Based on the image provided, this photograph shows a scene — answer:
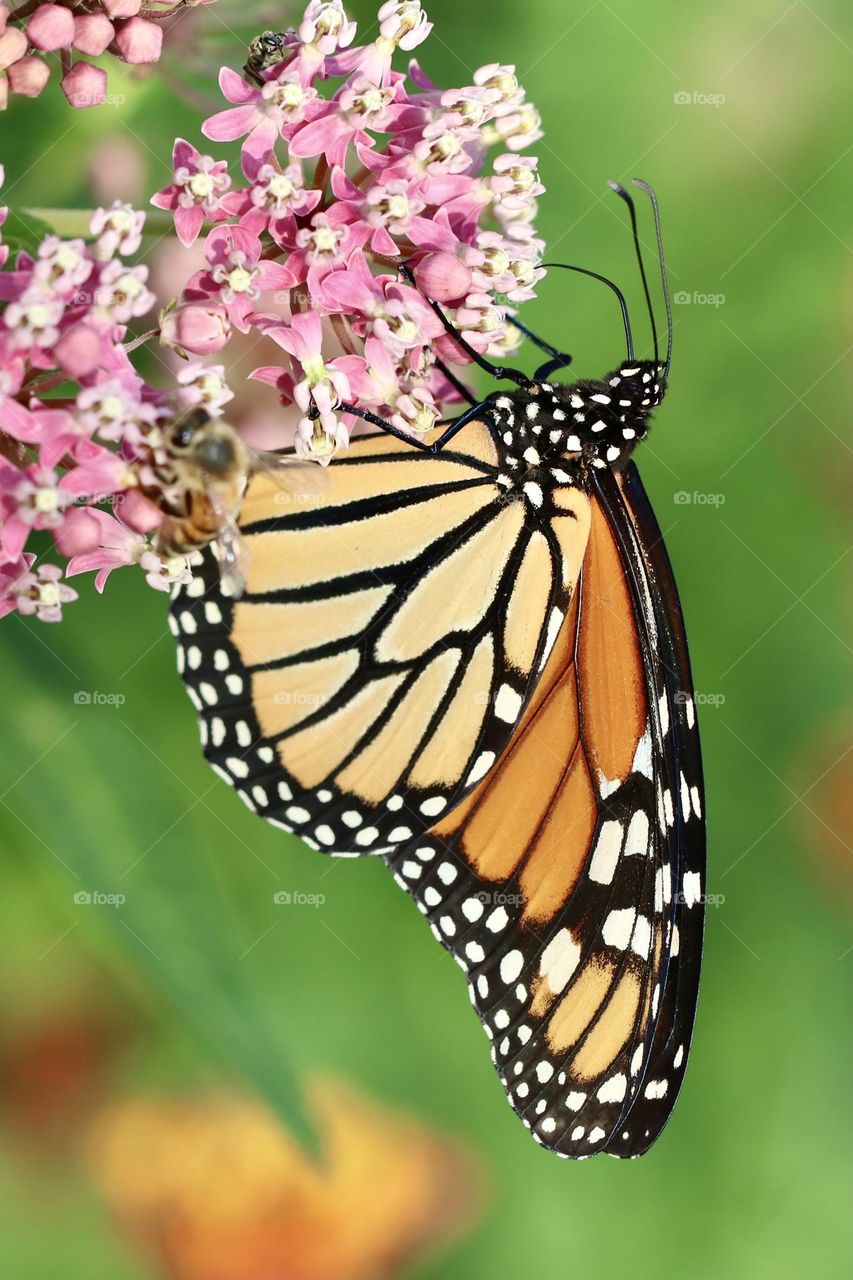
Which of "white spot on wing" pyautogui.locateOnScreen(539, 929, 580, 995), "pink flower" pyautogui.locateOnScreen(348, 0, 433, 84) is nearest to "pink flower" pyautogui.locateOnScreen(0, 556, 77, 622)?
"pink flower" pyautogui.locateOnScreen(348, 0, 433, 84)

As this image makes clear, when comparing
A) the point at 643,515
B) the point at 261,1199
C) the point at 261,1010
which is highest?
the point at 643,515

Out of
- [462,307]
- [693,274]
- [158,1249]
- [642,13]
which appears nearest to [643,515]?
[462,307]

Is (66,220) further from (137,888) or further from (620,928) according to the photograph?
(620,928)

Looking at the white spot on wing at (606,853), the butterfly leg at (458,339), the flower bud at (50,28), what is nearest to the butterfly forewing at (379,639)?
the butterfly leg at (458,339)

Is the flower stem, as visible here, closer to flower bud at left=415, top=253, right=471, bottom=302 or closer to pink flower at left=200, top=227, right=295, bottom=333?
pink flower at left=200, top=227, right=295, bottom=333

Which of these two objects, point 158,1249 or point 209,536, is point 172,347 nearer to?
point 209,536

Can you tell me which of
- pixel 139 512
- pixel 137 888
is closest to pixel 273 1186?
pixel 137 888
